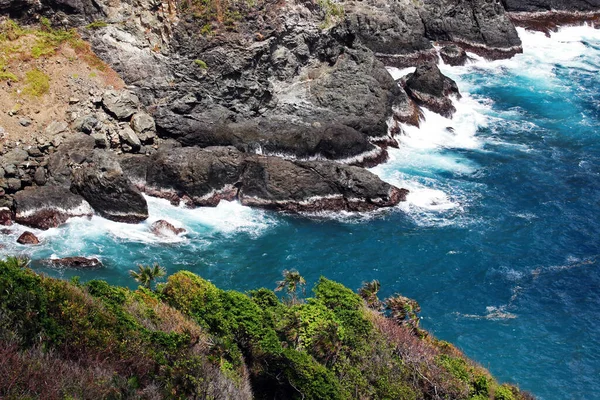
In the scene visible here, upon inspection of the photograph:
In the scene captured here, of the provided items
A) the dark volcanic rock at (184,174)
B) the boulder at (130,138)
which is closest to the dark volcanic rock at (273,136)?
the boulder at (130,138)

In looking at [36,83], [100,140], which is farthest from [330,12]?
[36,83]

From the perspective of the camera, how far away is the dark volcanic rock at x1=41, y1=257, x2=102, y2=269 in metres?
46.6

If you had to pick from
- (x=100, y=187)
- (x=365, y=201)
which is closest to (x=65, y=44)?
(x=100, y=187)

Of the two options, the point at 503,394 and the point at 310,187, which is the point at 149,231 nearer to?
the point at 310,187

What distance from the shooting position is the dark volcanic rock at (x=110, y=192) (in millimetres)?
51812

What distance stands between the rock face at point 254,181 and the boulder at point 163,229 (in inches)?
140

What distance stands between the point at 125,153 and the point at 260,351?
27.9 meters

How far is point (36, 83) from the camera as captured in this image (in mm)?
56906

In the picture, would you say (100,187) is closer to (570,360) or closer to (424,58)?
(570,360)

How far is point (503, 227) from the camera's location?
56.9 metres

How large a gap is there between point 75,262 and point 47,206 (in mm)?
5892

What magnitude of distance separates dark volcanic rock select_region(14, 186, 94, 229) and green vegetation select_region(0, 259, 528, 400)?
16310 mm

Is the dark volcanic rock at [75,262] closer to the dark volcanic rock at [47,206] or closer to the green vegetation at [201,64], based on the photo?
the dark volcanic rock at [47,206]

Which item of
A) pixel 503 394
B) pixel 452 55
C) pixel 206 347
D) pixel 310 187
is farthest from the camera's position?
pixel 452 55
